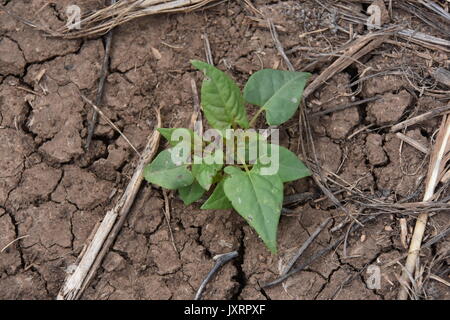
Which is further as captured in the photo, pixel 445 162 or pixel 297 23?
pixel 297 23

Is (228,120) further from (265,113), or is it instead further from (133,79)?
(133,79)

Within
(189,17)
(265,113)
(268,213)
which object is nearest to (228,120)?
(265,113)

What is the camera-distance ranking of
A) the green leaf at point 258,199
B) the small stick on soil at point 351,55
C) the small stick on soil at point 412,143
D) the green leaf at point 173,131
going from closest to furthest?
1. the green leaf at point 258,199
2. the green leaf at point 173,131
3. the small stick on soil at point 412,143
4. the small stick on soil at point 351,55

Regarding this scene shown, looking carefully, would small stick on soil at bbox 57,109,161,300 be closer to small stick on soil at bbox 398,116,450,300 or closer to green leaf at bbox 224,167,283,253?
green leaf at bbox 224,167,283,253

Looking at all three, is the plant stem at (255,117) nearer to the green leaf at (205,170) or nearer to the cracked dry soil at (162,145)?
the cracked dry soil at (162,145)

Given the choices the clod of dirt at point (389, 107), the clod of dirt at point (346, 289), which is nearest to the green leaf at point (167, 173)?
the clod of dirt at point (346, 289)

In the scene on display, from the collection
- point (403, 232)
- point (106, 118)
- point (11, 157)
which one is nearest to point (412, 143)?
point (403, 232)

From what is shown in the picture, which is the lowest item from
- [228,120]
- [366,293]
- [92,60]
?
[366,293]

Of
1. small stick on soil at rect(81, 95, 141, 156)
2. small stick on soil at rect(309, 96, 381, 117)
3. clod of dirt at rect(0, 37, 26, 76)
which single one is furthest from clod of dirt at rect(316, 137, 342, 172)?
clod of dirt at rect(0, 37, 26, 76)
